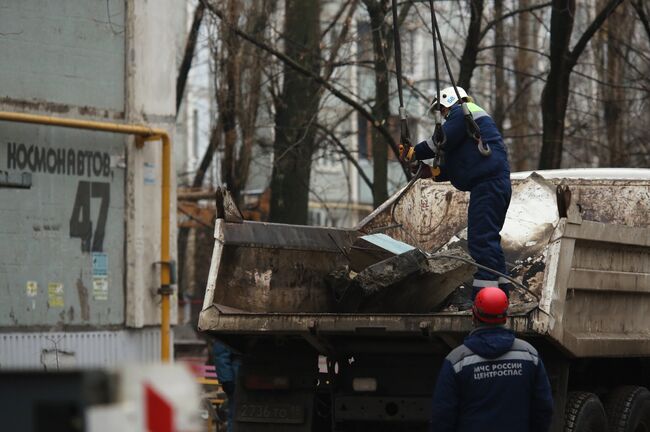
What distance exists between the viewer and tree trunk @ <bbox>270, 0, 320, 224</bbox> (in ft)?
55.2

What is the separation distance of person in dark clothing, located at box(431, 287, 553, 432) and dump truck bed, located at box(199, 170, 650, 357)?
116cm

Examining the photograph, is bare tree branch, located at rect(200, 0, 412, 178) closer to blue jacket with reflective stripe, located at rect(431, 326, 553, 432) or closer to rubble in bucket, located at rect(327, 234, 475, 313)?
rubble in bucket, located at rect(327, 234, 475, 313)

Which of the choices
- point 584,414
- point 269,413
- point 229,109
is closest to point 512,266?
point 584,414

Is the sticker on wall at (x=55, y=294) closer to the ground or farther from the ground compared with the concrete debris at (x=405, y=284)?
closer to the ground

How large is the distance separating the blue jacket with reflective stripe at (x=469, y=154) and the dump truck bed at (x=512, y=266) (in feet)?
1.81

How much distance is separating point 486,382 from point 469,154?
255 cm

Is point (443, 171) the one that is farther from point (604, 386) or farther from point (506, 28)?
point (506, 28)

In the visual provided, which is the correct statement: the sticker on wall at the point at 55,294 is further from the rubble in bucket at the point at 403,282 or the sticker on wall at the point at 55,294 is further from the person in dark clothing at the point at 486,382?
the person in dark clothing at the point at 486,382

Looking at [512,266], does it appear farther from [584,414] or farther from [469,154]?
[584,414]

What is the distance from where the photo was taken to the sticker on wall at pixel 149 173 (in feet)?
37.4

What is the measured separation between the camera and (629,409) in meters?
8.47

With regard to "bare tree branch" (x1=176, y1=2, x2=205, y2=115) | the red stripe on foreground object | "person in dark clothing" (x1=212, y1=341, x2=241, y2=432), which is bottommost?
"person in dark clothing" (x1=212, y1=341, x2=241, y2=432)

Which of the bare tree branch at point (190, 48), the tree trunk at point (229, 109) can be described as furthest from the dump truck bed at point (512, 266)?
Result: the bare tree branch at point (190, 48)

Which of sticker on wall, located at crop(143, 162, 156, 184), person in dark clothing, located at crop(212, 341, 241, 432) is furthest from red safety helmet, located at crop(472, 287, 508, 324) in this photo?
sticker on wall, located at crop(143, 162, 156, 184)
